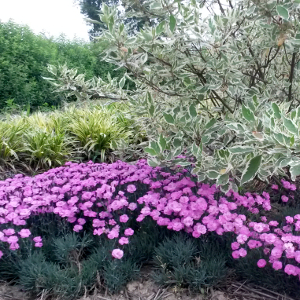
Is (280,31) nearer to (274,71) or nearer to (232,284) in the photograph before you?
(274,71)

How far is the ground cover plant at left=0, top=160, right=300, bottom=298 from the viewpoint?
1.89 m

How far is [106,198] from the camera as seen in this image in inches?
97.5

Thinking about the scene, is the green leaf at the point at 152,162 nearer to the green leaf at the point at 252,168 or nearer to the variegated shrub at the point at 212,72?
the variegated shrub at the point at 212,72

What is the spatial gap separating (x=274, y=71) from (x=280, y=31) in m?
0.73

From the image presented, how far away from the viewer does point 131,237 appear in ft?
7.40

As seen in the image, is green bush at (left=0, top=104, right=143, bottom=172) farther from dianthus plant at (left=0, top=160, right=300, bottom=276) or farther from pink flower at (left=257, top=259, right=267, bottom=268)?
pink flower at (left=257, top=259, right=267, bottom=268)

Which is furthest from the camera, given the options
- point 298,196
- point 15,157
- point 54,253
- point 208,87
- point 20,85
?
point 20,85

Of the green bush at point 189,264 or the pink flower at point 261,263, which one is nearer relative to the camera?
the pink flower at point 261,263

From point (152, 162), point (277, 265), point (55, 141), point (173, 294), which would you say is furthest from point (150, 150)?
point (55, 141)

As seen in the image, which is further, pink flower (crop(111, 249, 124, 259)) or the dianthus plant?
the dianthus plant

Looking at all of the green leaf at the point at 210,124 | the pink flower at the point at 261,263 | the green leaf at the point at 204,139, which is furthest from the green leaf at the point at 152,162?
the pink flower at the point at 261,263

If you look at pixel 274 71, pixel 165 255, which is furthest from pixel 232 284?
pixel 274 71

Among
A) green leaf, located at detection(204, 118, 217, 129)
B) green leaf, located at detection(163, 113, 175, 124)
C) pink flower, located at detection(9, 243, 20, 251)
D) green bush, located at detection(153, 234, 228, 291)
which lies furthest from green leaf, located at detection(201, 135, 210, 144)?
pink flower, located at detection(9, 243, 20, 251)

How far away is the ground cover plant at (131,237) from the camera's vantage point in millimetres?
1894
